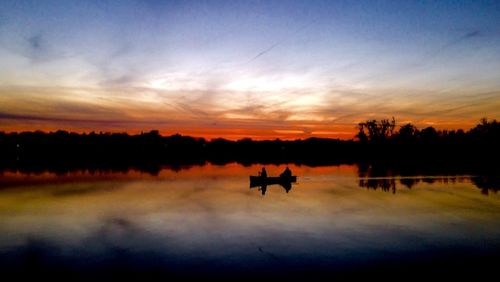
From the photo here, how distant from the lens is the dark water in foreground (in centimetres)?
1812

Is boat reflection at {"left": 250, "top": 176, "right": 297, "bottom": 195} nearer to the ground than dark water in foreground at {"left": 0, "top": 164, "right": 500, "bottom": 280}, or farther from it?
farther from it

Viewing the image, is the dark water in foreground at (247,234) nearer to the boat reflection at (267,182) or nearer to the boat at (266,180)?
the boat reflection at (267,182)

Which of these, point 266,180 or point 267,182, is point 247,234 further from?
point 266,180

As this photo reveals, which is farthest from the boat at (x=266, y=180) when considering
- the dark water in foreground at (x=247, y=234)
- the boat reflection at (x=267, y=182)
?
the dark water in foreground at (x=247, y=234)

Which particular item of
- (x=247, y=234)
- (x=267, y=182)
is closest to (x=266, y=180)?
(x=267, y=182)

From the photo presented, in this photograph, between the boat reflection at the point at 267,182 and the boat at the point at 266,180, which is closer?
the boat reflection at the point at 267,182

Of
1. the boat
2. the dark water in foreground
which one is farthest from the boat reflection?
the dark water in foreground

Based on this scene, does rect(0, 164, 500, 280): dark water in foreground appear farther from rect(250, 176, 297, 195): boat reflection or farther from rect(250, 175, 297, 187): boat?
rect(250, 175, 297, 187): boat

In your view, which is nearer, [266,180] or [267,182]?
[267,182]

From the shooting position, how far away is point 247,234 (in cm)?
2570

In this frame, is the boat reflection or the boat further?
the boat

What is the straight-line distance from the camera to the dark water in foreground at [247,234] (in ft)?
59.5

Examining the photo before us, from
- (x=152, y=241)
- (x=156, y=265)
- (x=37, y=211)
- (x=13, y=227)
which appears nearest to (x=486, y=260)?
(x=156, y=265)

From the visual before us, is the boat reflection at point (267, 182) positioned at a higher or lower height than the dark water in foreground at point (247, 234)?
higher
